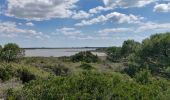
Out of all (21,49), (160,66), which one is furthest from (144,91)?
(21,49)

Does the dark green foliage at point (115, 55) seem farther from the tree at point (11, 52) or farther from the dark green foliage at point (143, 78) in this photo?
the dark green foliage at point (143, 78)

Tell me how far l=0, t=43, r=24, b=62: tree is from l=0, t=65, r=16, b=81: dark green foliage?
38.9m

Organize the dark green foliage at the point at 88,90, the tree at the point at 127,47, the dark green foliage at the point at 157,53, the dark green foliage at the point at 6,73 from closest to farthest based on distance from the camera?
the dark green foliage at the point at 88,90
the dark green foliage at the point at 6,73
the dark green foliage at the point at 157,53
the tree at the point at 127,47

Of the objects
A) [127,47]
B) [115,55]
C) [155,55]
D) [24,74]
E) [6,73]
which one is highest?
[127,47]

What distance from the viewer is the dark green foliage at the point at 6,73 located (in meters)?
38.4

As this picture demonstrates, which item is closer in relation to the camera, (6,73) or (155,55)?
(6,73)

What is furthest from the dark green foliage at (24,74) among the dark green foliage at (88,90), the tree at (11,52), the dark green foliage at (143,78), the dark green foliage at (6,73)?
the tree at (11,52)

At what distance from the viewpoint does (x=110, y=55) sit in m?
130

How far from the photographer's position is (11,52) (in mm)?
82125

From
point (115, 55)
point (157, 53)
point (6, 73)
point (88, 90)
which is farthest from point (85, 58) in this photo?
point (88, 90)

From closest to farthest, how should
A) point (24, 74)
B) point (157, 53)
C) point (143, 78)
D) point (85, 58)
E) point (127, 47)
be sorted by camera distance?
point (143, 78)
point (24, 74)
point (157, 53)
point (85, 58)
point (127, 47)

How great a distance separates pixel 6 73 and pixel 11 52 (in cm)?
4428

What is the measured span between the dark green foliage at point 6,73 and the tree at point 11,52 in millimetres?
38860

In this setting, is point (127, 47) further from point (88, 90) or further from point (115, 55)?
point (88, 90)
